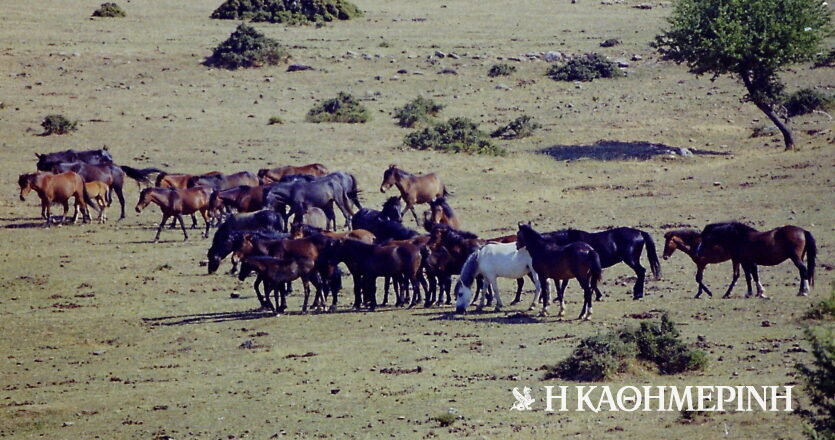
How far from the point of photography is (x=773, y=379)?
45.9 ft

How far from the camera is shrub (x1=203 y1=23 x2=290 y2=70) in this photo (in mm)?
46000

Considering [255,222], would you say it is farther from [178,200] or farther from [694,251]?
[694,251]

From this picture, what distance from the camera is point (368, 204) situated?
99.8ft

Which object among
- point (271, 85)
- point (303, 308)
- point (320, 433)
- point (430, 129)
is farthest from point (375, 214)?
point (271, 85)

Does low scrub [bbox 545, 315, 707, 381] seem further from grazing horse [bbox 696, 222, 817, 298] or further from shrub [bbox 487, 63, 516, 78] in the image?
shrub [bbox 487, 63, 516, 78]

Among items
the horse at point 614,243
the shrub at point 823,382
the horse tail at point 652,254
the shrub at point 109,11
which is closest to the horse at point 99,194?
the horse at point 614,243

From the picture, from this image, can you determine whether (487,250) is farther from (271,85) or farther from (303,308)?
(271,85)

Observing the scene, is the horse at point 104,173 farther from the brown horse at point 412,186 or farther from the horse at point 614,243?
the horse at point 614,243

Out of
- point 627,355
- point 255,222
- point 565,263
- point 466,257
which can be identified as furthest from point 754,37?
point 627,355

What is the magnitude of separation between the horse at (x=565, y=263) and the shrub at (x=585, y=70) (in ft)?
92.6

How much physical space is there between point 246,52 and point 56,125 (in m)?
11.1

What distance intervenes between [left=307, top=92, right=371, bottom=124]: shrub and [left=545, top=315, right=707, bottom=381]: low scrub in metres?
24.8

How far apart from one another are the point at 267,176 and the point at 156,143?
756 cm

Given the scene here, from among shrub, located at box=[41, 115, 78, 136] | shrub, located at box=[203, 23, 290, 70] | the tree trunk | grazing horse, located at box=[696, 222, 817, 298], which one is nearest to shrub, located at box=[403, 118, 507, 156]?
the tree trunk
